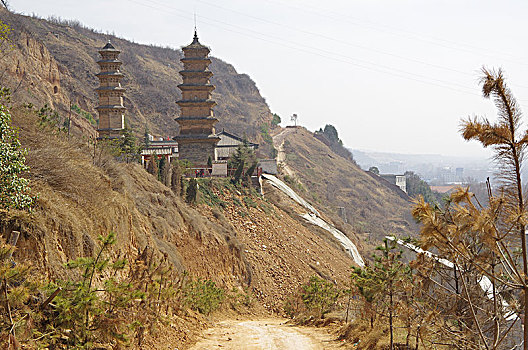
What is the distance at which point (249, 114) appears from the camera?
5010 inches

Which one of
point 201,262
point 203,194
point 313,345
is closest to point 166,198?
point 201,262

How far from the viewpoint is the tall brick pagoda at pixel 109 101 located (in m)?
39.0

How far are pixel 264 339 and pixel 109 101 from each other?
2863cm

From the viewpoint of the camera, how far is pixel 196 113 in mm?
40781

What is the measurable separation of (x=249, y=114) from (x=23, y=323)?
120 m

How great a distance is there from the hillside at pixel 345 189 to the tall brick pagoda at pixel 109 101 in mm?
32061

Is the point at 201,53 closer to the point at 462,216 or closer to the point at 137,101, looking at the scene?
the point at 462,216

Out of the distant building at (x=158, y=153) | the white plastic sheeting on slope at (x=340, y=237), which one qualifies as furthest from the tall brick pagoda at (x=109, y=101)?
the white plastic sheeting on slope at (x=340, y=237)

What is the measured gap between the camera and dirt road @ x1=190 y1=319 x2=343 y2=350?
1351 cm

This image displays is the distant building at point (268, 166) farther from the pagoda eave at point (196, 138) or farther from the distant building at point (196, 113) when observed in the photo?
the pagoda eave at point (196, 138)

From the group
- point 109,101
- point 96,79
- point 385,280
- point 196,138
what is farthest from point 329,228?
point 96,79

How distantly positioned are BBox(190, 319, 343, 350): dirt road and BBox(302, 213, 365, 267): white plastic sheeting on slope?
937 inches

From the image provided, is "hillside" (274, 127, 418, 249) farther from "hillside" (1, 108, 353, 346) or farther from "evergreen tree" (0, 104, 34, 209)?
"evergreen tree" (0, 104, 34, 209)

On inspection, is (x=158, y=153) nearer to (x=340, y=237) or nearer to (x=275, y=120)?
(x=340, y=237)
